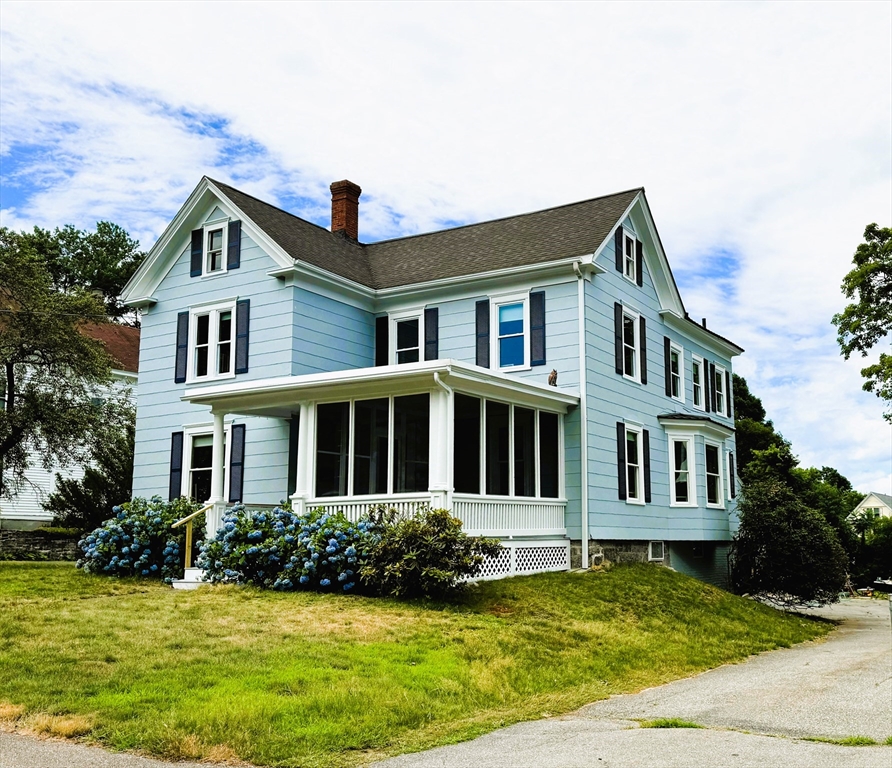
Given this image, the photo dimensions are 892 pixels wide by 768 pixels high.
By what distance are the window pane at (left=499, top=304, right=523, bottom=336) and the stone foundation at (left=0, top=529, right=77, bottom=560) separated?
13837mm

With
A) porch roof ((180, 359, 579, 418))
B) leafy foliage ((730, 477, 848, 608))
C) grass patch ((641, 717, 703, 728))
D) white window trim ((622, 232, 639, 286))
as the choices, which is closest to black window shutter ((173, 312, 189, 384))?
porch roof ((180, 359, 579, 418))

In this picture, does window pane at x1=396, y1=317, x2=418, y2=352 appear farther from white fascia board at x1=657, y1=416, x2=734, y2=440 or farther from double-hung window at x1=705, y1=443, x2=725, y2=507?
double-hung window at x1=705, y1=443, x2=725, y2=507

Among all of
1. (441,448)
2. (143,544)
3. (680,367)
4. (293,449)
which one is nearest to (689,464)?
(680,367)

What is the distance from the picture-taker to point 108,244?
152 ft

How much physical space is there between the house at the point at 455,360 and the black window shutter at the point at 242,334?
0.15 ft

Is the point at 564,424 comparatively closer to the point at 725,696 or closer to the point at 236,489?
the point at 236,489

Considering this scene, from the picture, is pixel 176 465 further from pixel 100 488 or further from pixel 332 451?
pixel 100 488

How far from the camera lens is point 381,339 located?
2233 centimetres

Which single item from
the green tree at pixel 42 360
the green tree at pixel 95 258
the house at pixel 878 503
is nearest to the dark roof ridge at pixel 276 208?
the green tree at pixel 42 360

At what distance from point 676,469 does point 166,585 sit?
12408mm

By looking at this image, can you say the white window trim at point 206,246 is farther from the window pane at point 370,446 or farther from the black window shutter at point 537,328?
the black window shutter at point 537,328

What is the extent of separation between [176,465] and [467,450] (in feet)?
21.7

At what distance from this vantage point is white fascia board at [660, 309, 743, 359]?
24.0 m

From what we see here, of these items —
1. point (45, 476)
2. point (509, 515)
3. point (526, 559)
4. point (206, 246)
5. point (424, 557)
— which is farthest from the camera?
point (45, 476)
